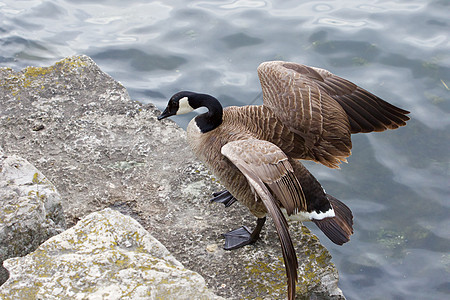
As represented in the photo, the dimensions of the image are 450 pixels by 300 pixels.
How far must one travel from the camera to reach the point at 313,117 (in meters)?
4.12

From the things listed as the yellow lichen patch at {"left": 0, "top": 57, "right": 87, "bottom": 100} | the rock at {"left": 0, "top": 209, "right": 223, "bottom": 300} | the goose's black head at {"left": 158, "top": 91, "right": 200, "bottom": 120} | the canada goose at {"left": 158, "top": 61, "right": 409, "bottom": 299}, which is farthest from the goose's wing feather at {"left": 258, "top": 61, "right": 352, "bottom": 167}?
the yellow lichen patch at {"left": 0, "top": 57, "right": 87, "bottom": 100}

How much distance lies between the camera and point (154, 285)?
2.52m

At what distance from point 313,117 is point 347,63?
3554mm

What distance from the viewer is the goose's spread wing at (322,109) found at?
4.14 meters

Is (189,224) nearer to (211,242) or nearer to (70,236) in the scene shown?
(211,242)

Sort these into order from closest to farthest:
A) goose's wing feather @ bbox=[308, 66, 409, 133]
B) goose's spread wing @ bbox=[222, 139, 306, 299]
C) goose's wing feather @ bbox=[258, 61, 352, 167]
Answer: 1. goose's spread wing @ bbox=[222, 139, 306, 299]
2. goose's wing feather @ bbox=[258, 61, 352, 167]
3. goose's wing feather @ bbox=[308, 66, 409, 133]

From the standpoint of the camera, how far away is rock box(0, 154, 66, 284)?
10.0ft

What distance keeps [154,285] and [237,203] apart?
2.06m

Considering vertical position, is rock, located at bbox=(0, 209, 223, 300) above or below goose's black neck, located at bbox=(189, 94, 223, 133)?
below

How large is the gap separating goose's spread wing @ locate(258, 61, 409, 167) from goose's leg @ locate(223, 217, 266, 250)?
0.73m

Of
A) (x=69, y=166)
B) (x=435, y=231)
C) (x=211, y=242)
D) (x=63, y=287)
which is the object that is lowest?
(x=435, y=231)

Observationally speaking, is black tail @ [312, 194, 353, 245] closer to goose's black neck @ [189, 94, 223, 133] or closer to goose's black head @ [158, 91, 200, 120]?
goose's black neck @ [189, 94, 223, 133]

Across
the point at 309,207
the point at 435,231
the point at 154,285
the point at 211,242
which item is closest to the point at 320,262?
the point at 309,207

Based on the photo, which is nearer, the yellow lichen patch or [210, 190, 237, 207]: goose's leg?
[210, 190, 237, 207]: goose's leg
